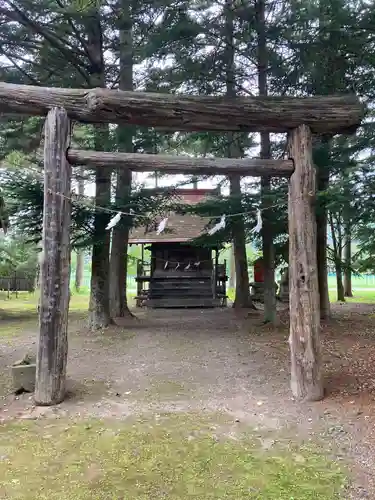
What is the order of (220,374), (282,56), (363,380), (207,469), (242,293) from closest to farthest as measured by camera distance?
(207,469), (363,380), (220,374), (282,56), (242,293)

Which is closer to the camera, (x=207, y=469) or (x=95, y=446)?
(x=207, y=469)

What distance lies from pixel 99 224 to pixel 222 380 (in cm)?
554

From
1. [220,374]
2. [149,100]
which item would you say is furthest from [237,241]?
[149,100]

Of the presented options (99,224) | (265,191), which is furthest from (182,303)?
(265,191)

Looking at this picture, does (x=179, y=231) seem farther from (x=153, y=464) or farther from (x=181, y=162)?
(x=153, y=464)

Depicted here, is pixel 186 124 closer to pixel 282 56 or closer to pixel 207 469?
pixel 207 469

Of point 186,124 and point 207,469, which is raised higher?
point 186,124

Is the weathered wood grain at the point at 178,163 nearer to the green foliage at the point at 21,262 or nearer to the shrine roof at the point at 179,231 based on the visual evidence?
the shrine roof at the point at 179,231

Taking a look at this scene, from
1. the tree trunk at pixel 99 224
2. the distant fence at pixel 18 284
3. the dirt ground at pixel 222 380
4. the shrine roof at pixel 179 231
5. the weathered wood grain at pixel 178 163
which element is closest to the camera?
the dirt ground at pixel 222 380

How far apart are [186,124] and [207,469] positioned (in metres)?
4.45

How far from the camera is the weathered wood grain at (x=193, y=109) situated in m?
5.86

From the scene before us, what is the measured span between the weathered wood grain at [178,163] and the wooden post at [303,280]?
10.4 inches

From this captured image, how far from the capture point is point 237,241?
14.0 m

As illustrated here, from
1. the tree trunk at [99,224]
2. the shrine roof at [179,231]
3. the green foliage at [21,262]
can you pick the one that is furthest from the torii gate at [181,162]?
the green foliage at [21,262]
